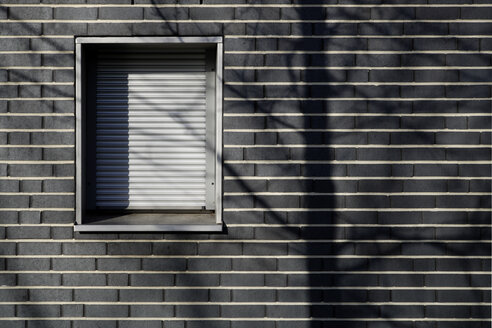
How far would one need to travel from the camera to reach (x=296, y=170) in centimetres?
348

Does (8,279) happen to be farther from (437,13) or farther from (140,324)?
(437,13)

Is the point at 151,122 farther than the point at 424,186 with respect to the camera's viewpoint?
Yes

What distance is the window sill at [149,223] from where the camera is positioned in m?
3.46

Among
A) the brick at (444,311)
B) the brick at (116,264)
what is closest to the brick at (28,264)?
the brick at (116,264)

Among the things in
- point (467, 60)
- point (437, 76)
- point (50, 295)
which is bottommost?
point (50, 295)

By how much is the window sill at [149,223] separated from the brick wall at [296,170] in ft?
0.29

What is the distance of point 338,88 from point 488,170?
1472mm

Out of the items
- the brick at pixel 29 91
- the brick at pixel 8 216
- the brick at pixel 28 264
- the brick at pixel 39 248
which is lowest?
the brick at pixel 28 264

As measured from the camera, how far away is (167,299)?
138 inches

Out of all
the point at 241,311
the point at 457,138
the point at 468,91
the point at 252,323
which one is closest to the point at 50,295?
the point at 241,311

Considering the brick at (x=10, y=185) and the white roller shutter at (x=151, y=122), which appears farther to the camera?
the white roller shutter at (x=151, y=122)

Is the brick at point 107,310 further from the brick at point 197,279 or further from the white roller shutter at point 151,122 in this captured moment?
the white roller shutter at point 151,122

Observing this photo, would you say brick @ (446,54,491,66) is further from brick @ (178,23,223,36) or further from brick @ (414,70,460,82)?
brick @ (178,23,223,36)

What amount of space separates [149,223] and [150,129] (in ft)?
2.82
